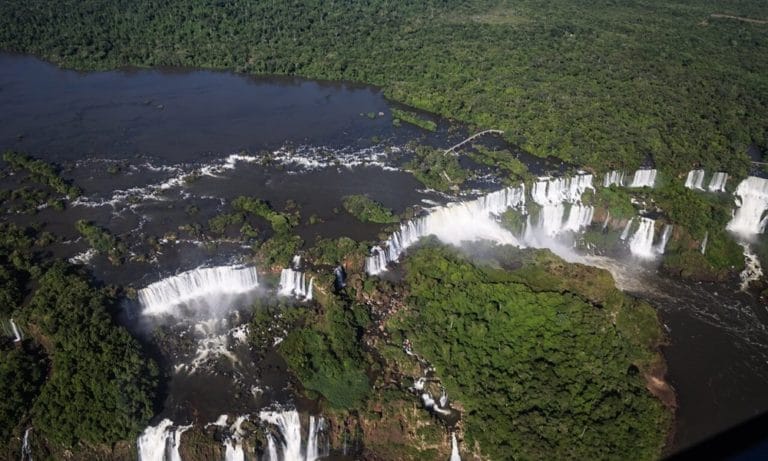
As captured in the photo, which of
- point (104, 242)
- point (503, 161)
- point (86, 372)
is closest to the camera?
point (86, 372)

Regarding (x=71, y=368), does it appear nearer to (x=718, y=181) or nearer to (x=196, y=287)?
(x=196, y=287)

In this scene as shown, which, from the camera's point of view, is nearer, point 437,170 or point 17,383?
point 17,383

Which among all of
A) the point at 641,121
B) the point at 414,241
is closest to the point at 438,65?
the point at 641,121

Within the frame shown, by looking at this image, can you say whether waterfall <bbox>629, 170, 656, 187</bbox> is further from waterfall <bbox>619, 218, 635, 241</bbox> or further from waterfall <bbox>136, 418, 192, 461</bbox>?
waterfall <bbox>136, 418, 192, 461</bbox>

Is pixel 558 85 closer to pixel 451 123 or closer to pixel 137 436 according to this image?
pixel 451 123

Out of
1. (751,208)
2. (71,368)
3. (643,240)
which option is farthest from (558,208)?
(71,368)
